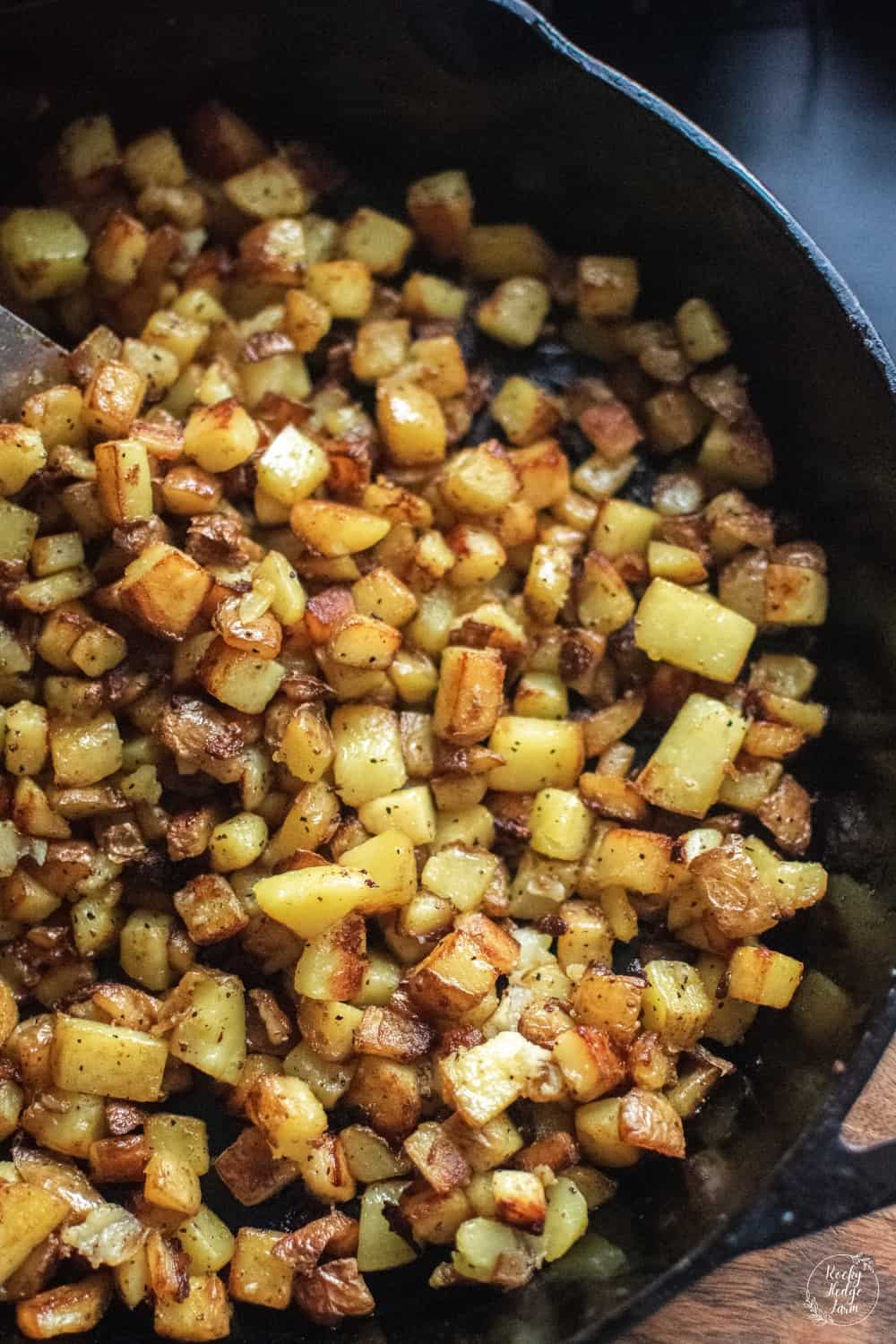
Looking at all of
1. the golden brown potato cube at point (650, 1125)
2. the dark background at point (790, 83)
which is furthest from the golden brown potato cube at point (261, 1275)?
the dark background at point (790, 83)

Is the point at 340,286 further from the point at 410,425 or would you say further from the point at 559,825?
the point at 559,825

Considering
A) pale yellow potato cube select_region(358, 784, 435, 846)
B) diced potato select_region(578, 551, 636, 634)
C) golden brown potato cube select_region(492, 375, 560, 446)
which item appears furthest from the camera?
golden brown potato cube select_region(492, 375, 560, 446)

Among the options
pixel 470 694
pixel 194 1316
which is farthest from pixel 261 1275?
pixel 470 694

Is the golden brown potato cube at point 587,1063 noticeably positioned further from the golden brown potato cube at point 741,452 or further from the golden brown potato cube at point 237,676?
the golden brown potato cube at point 741,452

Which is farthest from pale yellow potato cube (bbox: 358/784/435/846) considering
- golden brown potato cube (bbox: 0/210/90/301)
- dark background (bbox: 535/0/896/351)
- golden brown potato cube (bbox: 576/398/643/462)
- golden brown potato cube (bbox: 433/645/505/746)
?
dark background (bbox: 535/0/896/351)

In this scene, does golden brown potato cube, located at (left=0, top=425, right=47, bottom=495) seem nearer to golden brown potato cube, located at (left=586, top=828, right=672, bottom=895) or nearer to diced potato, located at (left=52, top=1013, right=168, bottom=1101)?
diced potato, located at (left=52, top=1013, right=168, bottom=1101)
